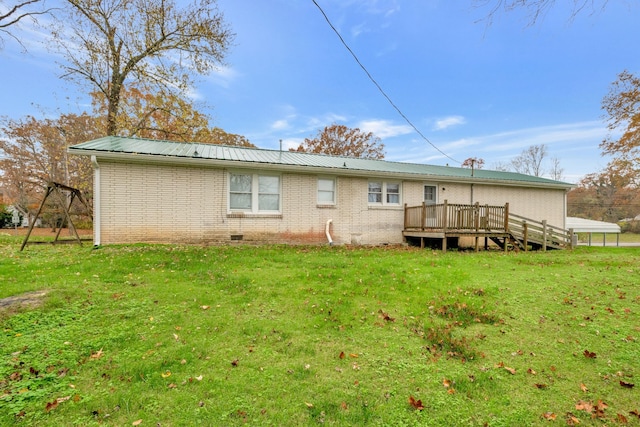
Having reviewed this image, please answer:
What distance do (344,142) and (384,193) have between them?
20.4m

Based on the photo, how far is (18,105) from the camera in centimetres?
2228

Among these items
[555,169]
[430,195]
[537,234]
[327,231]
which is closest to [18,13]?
[327,231]

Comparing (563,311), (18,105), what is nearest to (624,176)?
(563,311)

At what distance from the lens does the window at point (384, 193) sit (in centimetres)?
1326

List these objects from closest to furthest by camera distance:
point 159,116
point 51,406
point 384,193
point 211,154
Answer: point 51,406 → point 211,154 → point 384,193 → point 159,116

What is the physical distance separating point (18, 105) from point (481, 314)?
3144cm

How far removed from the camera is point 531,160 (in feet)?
131

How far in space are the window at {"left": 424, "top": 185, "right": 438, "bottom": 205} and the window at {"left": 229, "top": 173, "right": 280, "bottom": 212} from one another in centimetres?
707

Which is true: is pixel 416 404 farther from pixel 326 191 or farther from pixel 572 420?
pixel 326 191

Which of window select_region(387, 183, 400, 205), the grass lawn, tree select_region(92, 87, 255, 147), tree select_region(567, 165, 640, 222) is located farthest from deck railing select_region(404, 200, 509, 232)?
tree select_region(567, 165, 640, 222)

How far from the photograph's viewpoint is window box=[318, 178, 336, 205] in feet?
40.5

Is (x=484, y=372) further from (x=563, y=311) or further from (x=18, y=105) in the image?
(x=18, y=105)

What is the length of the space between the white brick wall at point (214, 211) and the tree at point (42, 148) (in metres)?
17.4

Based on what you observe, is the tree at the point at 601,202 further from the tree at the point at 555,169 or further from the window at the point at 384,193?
the window at the point at 384,193
